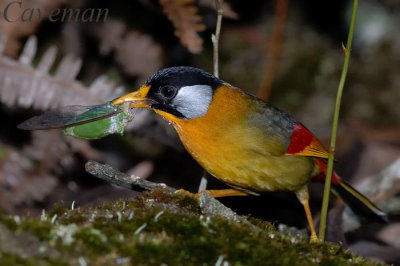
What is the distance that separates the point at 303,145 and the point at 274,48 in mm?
3542

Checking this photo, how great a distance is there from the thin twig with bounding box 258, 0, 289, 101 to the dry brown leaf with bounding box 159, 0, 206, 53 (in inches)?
81.4

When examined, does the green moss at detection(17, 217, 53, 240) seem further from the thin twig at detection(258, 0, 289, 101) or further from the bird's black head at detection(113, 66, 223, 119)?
the thin twig at detection(258, 0, 289, 101)

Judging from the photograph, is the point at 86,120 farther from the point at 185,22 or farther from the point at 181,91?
the point at 185,22

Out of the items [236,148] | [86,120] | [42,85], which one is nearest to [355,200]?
[236,148]

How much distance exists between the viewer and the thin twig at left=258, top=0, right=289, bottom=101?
6.87 m

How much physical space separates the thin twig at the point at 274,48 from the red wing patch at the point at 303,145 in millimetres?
2751

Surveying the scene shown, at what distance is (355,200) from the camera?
4.53 meters

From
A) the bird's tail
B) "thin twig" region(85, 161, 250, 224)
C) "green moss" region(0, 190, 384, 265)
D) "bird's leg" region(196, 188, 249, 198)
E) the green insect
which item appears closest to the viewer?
"green moss" region(0, 190, 384, 265)

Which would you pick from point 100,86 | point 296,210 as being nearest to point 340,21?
point 296,210

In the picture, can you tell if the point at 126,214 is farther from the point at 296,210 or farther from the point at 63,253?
the point at 296,210

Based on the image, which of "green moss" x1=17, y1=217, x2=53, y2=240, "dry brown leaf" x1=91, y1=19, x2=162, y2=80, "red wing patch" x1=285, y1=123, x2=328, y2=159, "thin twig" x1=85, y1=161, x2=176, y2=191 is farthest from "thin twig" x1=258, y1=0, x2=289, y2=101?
"green moss" x1=17, y1=217, x2=53, y2=240

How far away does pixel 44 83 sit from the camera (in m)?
4.84

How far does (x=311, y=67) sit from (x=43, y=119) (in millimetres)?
4930

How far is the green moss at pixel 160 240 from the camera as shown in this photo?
7.11 ft
